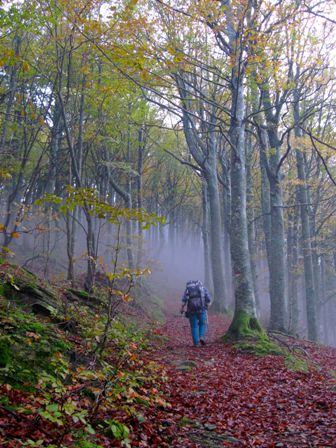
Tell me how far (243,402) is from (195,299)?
14.4 feet

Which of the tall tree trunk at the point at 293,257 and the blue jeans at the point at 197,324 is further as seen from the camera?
the tall tree trunk at the point at 293,257

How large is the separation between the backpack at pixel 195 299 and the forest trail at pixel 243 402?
1.30 metres

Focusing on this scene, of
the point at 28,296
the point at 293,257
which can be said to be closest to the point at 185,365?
the point at 28,296

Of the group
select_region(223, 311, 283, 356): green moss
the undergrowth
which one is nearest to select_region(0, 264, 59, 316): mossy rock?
the undergrowth

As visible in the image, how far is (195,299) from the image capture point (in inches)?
389

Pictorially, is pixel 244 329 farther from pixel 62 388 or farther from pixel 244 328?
pixel 62 388

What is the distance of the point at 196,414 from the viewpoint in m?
4.91

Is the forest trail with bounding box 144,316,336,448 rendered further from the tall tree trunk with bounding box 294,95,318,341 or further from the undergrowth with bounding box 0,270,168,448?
the tall tree trunk with bounding box 294,95,318,341

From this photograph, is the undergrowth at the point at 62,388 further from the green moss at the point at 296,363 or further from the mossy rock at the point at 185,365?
the green moss at the point at 296,363

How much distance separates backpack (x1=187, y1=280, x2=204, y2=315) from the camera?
982 cm

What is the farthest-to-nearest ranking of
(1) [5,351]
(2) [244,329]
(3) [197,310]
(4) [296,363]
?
(3) [197,310] < (2) [244,329] < (4) [296,363] < (1) [5,351]

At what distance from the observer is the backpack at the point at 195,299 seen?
32.2 feet

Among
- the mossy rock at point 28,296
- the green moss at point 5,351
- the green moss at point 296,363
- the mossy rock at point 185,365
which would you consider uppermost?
the mossy rock at point 28,296

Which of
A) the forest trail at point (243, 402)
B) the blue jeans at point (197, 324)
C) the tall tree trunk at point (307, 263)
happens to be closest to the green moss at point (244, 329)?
the blue jeans at point (197, 324)
